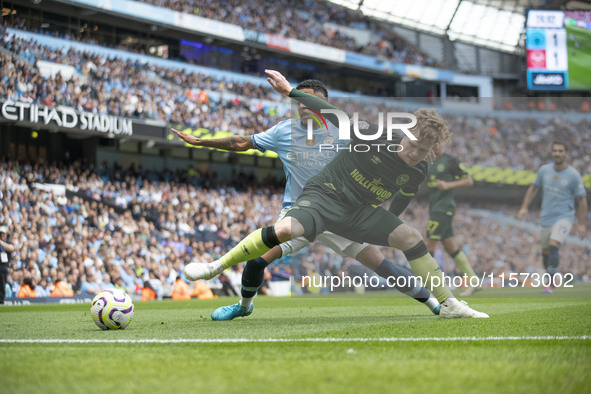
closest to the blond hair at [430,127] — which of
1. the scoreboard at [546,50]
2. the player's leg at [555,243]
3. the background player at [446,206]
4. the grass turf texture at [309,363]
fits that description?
the background player at [446,206]

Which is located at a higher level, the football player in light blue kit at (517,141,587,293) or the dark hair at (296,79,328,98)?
the dark hair at (296,79,328,98)

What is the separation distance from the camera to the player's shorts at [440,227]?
945 cm

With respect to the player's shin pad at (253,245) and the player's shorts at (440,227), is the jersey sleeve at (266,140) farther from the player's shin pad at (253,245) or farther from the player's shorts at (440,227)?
the player's shorts at (440,227)

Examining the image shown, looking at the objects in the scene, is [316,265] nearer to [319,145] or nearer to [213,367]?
[319,145]

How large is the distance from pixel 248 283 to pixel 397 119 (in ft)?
8.04

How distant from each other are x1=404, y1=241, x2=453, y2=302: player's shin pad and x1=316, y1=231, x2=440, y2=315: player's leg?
229mm

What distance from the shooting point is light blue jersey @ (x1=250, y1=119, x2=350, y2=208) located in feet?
25.0

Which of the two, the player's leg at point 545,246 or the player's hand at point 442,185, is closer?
the player's hand at point 442,185

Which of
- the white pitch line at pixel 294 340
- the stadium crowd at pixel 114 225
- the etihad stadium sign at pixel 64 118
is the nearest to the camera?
the white pitch line at pixel 294 340

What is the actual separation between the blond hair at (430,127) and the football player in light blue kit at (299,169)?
813mm

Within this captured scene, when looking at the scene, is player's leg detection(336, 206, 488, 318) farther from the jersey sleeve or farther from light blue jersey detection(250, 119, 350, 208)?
the jersey sleeve

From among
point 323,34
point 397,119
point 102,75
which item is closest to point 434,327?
point 397,119

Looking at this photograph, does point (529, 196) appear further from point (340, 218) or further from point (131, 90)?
point (131, 90)

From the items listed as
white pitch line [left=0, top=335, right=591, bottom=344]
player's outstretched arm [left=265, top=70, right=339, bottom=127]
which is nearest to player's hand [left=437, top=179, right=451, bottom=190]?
player's outstretched arm [left=265, top=70, right=339, bottom=127]
